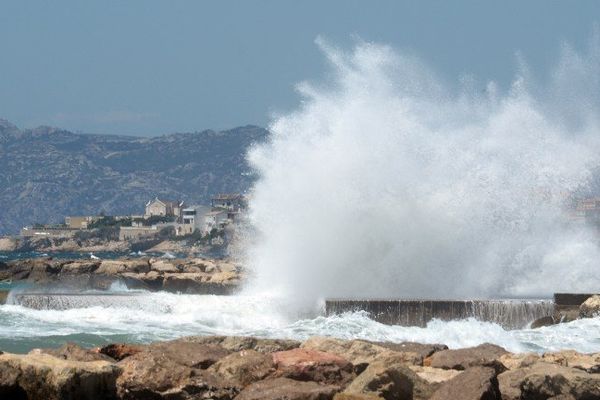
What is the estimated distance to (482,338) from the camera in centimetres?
1573

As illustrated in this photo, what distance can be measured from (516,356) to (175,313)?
1064 centimetres

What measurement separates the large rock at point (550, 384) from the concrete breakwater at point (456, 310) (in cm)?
881

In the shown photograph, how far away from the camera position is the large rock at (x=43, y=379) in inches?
304

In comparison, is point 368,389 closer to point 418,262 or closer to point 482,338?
point 482,338

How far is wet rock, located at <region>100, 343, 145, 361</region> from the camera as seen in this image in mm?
10258

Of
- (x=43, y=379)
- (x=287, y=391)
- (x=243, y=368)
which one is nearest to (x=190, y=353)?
(x=243, y=368)

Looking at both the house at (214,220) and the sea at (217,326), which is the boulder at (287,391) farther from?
the house at (214,220)

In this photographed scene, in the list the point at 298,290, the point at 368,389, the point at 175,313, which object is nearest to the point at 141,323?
the point at 175,313

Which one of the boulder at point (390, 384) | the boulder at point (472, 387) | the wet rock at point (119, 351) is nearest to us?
the boulder at point (472, 387)

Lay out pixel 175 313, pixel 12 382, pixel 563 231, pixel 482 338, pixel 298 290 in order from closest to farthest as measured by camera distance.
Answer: pixel 12 382
pixel 482 338
pixel 175 313
pixel 298 290
pixel 563 231

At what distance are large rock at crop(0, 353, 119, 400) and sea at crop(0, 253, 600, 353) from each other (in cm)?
652

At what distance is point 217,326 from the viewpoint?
18.6 meters

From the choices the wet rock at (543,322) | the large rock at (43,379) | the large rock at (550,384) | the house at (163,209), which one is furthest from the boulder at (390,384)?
the house at (163,209)

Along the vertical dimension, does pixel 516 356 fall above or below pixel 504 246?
below
